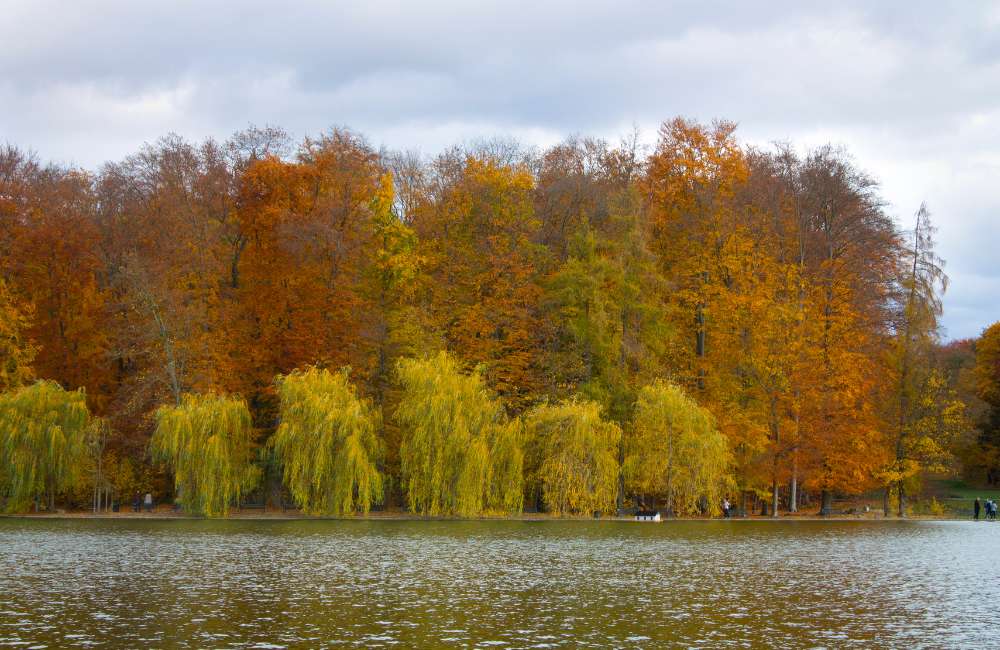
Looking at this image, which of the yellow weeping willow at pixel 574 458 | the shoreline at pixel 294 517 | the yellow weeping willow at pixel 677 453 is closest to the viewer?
the shoreline at pixel 294 517

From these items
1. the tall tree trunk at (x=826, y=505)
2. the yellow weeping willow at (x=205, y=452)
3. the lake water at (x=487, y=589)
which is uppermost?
the yellow weeping willow at (x=205, y=452)

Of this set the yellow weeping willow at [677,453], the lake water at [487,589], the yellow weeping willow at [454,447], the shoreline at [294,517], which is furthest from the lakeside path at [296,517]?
the lake water at [487,589]

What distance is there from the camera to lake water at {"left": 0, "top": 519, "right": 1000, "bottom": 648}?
20.0 metres

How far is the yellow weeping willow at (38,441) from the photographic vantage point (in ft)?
175

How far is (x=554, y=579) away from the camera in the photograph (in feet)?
94.1

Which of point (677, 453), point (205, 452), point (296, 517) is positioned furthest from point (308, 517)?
point (677, 453)

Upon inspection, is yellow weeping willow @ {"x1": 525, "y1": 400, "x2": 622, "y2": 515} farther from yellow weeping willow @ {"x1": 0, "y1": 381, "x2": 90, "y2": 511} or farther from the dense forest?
yellow weeping willow @ {"x1": 0, "y1": 381, "x2": 90, "y2": 511}

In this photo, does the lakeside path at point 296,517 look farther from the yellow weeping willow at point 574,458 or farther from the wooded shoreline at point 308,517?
the yellow weeping willow at point 574,458

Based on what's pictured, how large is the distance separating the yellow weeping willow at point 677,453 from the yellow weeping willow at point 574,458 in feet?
5.75

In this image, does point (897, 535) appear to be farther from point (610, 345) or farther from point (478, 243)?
point (478, 243)

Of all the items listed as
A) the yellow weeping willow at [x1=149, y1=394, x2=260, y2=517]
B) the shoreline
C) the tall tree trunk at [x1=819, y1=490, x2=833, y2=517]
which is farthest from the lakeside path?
the tall tree trunk at [x1=819, y1=490, x2=833, y2=517]

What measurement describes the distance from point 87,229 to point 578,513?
3409 centimetres

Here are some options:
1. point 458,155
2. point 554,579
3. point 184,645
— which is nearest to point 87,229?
point 458,155

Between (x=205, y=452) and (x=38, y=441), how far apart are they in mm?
8913
